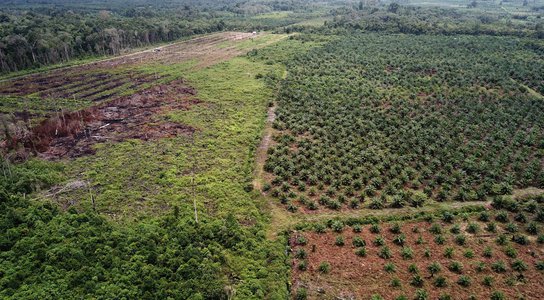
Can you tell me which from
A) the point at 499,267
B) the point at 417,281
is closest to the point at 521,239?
the point at 499,267

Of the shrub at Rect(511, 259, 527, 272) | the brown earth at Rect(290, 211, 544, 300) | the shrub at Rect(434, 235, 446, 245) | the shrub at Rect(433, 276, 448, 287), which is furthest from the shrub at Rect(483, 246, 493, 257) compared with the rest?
the shrub at Rect(433, 276, 448, 287)

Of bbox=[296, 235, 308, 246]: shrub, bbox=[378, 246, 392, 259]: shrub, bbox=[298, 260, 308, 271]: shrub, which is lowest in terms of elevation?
bbox=[378, 246, 392, 259]: shrub

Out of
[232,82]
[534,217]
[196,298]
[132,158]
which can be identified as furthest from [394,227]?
[232,82]

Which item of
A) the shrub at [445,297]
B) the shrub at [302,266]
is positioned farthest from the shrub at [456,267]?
the shrub at [302,266]

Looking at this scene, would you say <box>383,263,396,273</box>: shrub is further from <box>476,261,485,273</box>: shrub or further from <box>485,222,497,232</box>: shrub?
<box>485,222,497,232</box>: shrub

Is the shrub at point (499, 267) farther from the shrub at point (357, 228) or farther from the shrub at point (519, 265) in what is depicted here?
the shrub at point (357, 228)

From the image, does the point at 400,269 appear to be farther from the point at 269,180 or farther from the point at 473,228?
the point at 269,180
